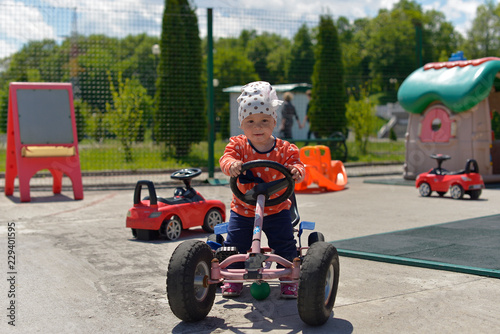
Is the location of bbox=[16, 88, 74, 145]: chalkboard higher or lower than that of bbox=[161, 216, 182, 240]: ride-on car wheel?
higher

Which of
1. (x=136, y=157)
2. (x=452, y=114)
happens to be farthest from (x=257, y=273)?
(x=136, y=157)

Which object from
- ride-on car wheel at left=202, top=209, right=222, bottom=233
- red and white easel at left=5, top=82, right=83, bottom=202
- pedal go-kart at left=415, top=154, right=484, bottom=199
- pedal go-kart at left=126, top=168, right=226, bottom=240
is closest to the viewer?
pedal go-kart at left=126, top=168, right=226, bottom=240

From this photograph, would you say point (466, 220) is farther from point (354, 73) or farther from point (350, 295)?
point (354, 73)

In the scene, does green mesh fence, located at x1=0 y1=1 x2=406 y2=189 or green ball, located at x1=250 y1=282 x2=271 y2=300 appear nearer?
green ball, located at x1=250 y1=282 x2=271 y2=300

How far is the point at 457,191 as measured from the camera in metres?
9.23

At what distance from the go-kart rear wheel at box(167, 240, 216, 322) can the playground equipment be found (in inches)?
290

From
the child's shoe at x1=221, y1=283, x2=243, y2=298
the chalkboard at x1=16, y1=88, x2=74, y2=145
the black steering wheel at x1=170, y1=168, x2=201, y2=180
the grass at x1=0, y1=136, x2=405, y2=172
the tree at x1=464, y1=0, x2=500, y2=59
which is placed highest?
the tree at x1=464, y1=0, x2=500, y2=59

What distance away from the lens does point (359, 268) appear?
4.62 m

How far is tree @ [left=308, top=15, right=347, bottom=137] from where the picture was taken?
17734 millimetres

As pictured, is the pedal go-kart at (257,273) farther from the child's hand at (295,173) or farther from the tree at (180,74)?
the tree at (180,74)

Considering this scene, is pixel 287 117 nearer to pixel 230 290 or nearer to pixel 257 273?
pixel 230 290

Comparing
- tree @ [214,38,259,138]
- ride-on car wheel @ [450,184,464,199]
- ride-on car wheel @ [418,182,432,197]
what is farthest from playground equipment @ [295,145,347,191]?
tree @ [214,38,259,138]

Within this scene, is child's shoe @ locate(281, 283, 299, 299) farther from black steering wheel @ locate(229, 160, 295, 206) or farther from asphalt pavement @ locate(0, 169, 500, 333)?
black steering wheel @ locate(229, 160, 295, 206)

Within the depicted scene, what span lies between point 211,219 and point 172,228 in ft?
2.02
